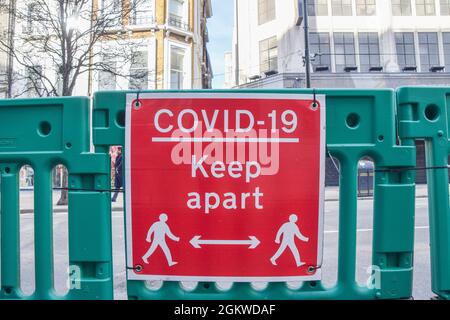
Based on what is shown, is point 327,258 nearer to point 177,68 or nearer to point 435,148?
point 435,148

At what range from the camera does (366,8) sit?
22.9 meters

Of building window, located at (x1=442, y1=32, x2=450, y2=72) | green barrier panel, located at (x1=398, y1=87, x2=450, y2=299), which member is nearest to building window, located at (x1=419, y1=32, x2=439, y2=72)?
building window, located at (x1=442, y1=32, x2=450, y2=72)

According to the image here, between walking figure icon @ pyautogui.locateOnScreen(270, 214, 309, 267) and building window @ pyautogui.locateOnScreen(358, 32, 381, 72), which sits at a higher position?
building window @ pyautogui.locateOnScreen(358, 32, 381, 72)

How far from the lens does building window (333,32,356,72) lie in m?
22.5

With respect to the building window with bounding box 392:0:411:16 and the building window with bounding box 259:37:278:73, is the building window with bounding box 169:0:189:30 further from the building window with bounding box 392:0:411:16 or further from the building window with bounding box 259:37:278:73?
the building window with bounding box 392:0:411:16

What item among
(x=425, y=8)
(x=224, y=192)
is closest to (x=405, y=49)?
(x=425, y=8)

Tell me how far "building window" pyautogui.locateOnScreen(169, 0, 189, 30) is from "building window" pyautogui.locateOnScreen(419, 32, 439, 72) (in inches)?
643

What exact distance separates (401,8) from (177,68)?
54.0 ft

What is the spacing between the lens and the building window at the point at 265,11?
23891 millimetres

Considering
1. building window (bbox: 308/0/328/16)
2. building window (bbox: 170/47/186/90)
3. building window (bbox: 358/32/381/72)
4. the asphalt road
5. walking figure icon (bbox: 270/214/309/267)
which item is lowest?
the asphalt road

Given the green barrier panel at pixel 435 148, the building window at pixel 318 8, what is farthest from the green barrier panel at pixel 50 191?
the building window at pixel 318 8

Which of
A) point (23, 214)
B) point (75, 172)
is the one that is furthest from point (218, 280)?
point (23, 214)

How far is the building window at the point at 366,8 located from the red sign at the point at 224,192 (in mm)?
24853

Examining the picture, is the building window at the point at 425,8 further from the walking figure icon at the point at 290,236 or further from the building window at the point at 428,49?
the walking figure icon at the point at 290,236
